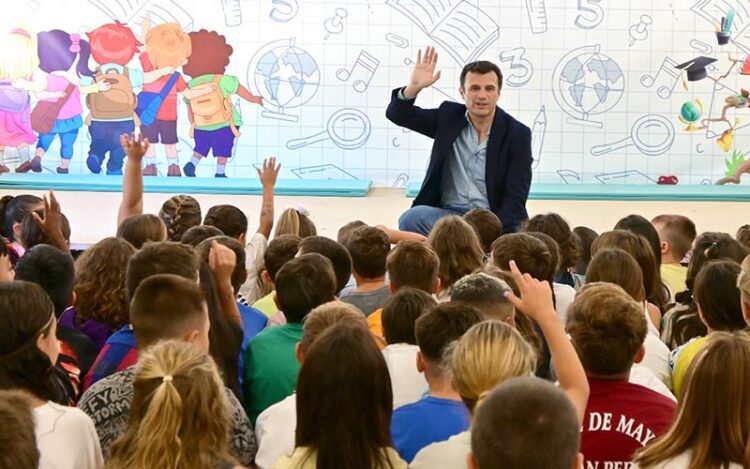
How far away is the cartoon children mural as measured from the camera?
9.08 meters

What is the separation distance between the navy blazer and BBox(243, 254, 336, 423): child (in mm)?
2706

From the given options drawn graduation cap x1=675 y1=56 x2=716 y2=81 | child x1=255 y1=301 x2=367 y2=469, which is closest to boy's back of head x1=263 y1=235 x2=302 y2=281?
child x1=255 y1=301 x2=367 y2=469

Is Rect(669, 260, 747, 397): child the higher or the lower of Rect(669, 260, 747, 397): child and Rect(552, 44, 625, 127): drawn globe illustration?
the lower

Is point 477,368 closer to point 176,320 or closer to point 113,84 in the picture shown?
point 176,320

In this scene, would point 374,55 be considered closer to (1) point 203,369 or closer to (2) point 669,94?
(2) point 669,94

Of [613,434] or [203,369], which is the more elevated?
[203,369]

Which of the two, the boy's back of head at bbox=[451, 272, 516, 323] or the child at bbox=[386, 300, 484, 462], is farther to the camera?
the boy's back of head at bbox=[451, 272, 516, 323]

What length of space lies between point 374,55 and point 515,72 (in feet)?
3.74

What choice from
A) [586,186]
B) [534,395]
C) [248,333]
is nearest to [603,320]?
[534,395]

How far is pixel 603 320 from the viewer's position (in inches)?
104

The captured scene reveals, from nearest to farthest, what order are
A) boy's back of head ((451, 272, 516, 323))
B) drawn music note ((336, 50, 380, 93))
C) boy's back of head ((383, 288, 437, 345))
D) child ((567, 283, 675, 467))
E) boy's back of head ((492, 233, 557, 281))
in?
child ((567, 283, 675, 467))
boy's back of head ((383, 288, 437, 345))
boy's back of head ((451, 272, 516, 323))
boy's back of head ((492, 233, 557, 281))
drawn music note ((336, 50, 380, 93))

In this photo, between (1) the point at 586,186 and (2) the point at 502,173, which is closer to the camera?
(2) the point at 502,173

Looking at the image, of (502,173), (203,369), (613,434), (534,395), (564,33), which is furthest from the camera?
(564,33)

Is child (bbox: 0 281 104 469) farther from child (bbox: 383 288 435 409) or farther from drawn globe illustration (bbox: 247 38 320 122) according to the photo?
A: drawn globe illustration (bbox: 247 38 320 122)
